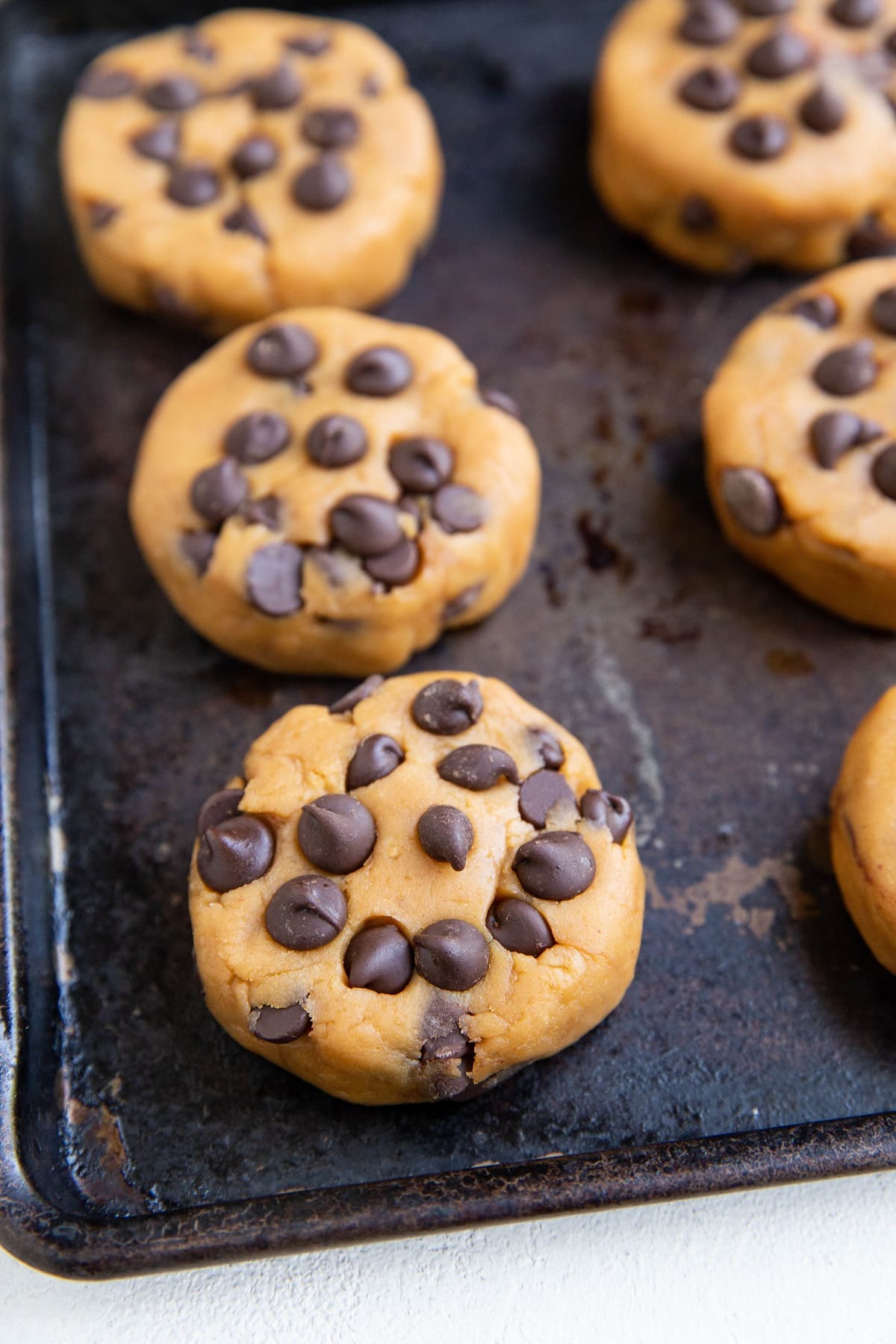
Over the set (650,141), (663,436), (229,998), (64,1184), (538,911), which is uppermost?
(650,141)

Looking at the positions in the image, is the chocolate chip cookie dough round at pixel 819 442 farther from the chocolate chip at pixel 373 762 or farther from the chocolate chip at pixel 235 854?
the chocolate chip at pixel 235 854

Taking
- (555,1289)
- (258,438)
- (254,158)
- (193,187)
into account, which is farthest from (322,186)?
(555,1289)

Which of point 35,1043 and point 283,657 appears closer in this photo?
point 35,1043

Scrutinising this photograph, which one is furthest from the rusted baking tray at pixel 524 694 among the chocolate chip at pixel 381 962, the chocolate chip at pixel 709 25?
the chocolate chip at pixel 709 25

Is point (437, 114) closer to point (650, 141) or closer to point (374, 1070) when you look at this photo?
point (650, 141)

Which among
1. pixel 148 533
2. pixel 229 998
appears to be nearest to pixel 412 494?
pixel 148 533

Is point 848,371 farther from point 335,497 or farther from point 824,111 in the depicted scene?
point 335,497
